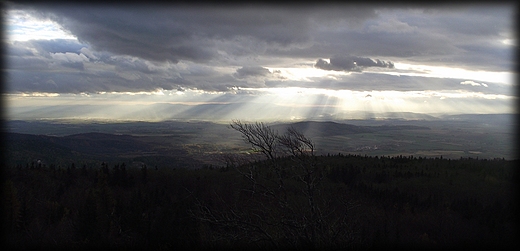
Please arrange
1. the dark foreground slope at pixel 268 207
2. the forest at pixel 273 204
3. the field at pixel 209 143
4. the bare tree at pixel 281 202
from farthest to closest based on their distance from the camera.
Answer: the field at pixel 209 143, the dark foreground slope at pixel 268 207, the forest at pixel 273 204, the bare tree at pixel 281 202

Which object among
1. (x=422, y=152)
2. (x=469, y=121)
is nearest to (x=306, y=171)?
(x=422, y=152)

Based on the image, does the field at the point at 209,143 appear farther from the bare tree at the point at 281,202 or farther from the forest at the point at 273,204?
the bare tree at the point at 281,202

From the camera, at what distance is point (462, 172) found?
37.2 meters

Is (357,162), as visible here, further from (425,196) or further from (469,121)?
(469,121)

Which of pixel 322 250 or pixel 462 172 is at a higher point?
pixel 322 250

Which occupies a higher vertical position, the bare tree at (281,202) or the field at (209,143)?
the bare tree at (281,202)

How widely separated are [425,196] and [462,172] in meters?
7.03

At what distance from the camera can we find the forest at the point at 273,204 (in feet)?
25.9

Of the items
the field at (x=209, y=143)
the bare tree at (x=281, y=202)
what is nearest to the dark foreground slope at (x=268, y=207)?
the bare tree at (x=281, y=202)

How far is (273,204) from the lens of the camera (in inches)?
353

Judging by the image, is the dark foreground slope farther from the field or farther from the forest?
the field

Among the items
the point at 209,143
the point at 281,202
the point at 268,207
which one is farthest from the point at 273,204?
the point at 209,143

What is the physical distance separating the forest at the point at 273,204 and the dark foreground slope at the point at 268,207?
0.08 m

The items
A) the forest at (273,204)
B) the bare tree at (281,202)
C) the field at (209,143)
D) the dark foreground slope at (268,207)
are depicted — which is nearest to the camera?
the bare tree at (281,202)
